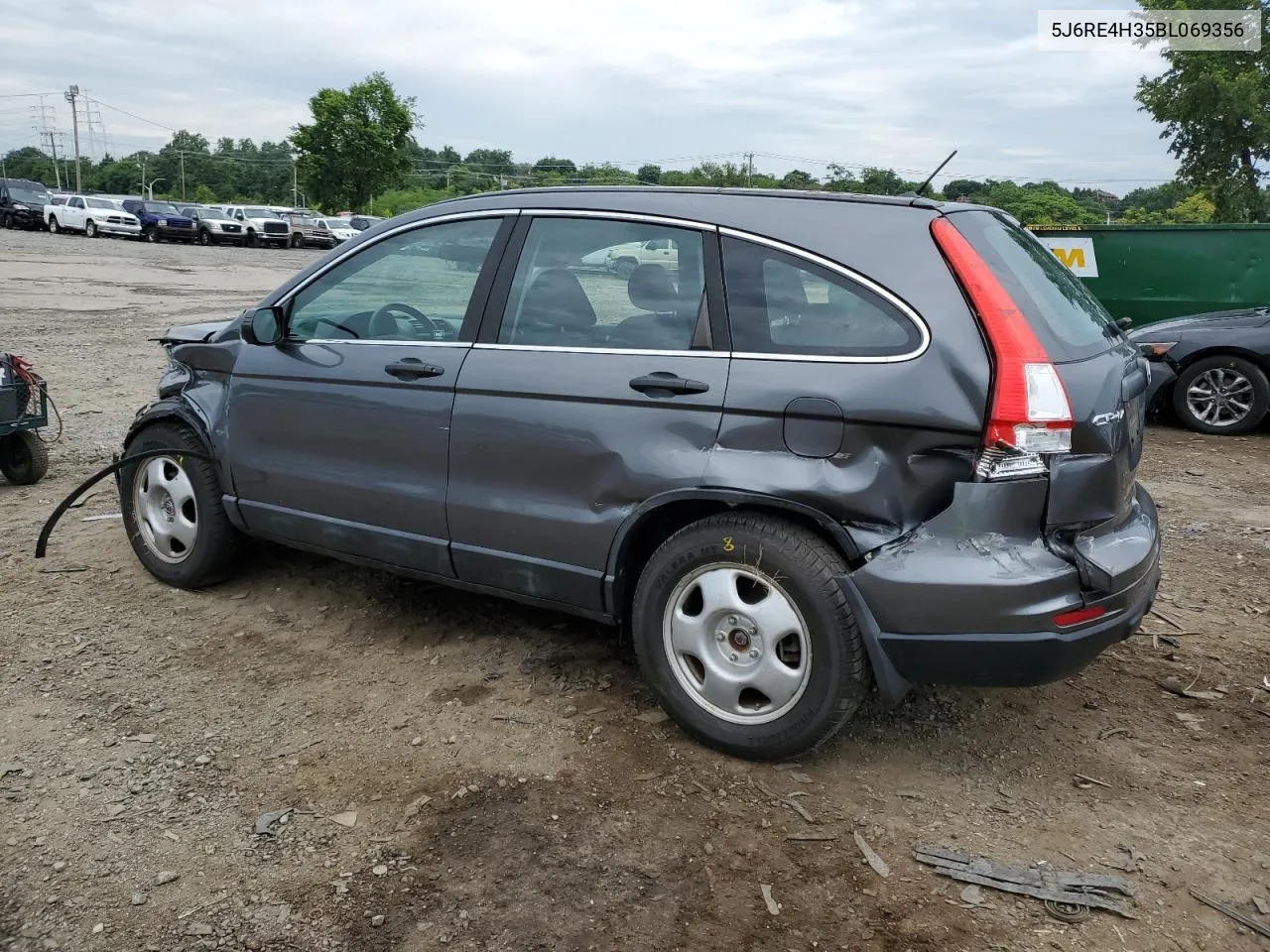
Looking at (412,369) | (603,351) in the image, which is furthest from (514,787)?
(412,369)

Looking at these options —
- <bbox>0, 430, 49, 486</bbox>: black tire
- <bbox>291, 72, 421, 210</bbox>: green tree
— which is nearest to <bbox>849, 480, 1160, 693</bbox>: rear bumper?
<bbox>0, 430, 49, 486</bbox>: black tire

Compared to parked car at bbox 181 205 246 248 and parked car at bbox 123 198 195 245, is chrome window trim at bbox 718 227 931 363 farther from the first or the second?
parked car at bbox 123 198 195 245

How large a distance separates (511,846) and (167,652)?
6.40ft

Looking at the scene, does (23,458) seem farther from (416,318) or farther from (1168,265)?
(1168,265)

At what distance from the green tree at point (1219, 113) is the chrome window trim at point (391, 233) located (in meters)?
24.5

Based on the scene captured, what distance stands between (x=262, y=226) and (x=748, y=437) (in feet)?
144

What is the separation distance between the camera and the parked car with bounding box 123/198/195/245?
4291cm

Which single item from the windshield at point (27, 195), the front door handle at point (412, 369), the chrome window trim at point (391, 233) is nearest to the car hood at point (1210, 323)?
the chrome window trim at point (391, 233)

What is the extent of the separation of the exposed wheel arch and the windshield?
4887cm

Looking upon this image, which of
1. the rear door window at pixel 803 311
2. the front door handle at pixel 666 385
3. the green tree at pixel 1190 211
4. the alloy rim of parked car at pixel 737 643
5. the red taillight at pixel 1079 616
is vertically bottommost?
the alloy rim of parked car at pixel 737 643

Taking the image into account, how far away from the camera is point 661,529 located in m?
3.53

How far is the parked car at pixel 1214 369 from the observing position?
8883mm

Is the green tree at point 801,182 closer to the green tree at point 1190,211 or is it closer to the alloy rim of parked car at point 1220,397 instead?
the alloy rim of parked car at point 1220,397

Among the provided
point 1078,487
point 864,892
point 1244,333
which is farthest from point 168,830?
point 1244,333
